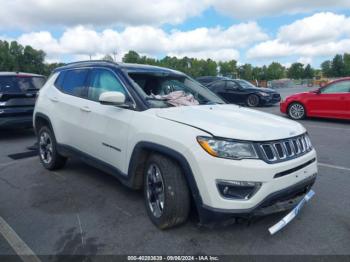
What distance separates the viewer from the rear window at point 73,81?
4.39 m

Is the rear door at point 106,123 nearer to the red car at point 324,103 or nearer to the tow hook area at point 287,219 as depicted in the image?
the tow hook area at point 287,219

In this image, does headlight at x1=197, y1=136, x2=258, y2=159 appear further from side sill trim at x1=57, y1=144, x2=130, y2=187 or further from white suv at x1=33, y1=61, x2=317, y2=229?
side sill trim at x1=57, y1=144, x2=130, y2=187

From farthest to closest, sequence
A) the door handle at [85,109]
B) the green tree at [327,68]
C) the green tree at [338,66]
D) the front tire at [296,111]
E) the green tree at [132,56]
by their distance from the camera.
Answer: the green tree at [327,68] < the green tree at [338,66] < the green tree at [132,56] < the front tire at [296,111] < the door handle at [85,109]

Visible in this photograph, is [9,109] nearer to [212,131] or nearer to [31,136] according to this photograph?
[31,136]

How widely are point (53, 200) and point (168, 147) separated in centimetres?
204

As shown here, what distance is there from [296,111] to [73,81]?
851 centimetres

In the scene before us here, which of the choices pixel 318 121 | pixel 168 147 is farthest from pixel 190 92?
pixel 318 121

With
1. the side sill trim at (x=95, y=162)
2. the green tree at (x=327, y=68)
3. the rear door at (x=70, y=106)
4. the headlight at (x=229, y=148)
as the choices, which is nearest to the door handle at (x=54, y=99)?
the rear door at (x=70, y=106)

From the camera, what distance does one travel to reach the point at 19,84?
8016mm

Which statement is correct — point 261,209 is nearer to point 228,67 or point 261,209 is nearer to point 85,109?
point 85,109

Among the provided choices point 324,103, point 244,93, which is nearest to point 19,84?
point 324,103

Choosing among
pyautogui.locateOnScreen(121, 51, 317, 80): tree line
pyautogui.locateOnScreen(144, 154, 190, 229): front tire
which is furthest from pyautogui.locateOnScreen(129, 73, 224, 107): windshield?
pyautogui.locateOnScreen(121, 51, 317, 80): tree line

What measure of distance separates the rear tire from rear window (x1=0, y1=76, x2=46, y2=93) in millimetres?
3247

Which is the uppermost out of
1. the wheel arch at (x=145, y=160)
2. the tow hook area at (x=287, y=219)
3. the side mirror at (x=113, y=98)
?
the side mirror at (x=113, y=98)
